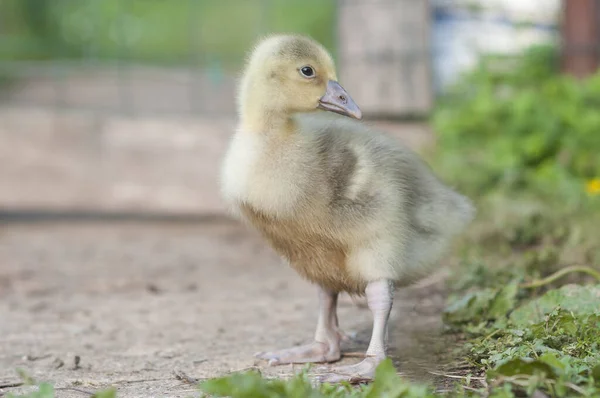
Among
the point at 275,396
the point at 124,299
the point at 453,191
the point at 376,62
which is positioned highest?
the point at 376,62

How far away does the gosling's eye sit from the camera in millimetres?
3291

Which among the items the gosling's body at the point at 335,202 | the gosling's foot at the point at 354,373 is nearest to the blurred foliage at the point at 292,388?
the gosling's foot at the point at 354,373

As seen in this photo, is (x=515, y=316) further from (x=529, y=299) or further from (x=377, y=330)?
(x=377, y=330)

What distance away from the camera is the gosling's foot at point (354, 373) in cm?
304

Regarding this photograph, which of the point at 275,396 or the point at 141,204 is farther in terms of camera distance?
the point at 141,204

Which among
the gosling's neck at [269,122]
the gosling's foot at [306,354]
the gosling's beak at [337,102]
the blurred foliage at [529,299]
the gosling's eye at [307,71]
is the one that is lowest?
the gosling's foot at [306,354]

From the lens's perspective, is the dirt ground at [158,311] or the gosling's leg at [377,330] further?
the dirt ground at [158,311]

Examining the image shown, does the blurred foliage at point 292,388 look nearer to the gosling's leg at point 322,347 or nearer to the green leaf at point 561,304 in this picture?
the gosling's leg at point 322,347

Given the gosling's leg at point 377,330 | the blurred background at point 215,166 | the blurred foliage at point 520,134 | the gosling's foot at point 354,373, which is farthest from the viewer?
the blurred foliage at point 520,134

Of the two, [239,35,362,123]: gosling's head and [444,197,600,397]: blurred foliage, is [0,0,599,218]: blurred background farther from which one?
[239,35,362,123]: gosling's head

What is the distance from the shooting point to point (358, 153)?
329 centimetres

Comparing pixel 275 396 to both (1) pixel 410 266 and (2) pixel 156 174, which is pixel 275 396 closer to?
(1) pixel 410 266

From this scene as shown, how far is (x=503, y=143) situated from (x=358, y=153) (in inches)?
127

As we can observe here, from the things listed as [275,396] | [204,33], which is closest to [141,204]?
[204,33]
